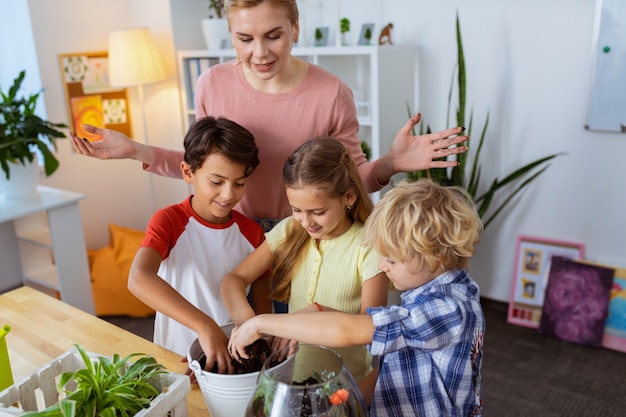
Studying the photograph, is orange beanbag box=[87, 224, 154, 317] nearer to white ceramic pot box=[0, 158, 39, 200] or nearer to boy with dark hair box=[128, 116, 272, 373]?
white ceramic pot box=[0, 158, 39, 200]

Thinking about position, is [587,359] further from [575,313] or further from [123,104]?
[123,104]

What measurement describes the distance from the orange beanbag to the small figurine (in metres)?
1.80

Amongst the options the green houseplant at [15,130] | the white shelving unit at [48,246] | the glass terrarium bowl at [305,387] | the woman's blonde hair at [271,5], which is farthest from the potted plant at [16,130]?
the glass terrarium bowl at [305,387]

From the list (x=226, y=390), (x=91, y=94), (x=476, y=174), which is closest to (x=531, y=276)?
(x=476, y=174)

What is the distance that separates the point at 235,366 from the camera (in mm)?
1078

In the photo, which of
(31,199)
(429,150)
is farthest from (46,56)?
(429,150)

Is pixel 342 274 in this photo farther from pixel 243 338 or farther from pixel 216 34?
pixel 216 34

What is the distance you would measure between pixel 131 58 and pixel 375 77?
1480 mm

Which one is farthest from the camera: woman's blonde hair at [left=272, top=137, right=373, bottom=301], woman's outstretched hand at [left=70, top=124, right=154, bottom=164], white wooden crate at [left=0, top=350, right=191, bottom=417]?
woman's outstretched hand at [left=70, top=124, right=154, bottom=164]

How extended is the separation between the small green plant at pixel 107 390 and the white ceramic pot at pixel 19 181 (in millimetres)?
A: 2182

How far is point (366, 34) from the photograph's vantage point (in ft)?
9.92

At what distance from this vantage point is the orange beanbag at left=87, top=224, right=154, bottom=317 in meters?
3.24

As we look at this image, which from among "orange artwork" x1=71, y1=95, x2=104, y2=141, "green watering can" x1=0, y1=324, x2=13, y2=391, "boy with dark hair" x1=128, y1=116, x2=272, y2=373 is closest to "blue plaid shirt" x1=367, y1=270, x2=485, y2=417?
"boy with dark hair" x1=128, y1=116, x2=272, y2=373

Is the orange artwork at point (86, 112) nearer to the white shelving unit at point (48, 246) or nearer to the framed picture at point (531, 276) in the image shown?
the white shelving unit at point (48, 246)
